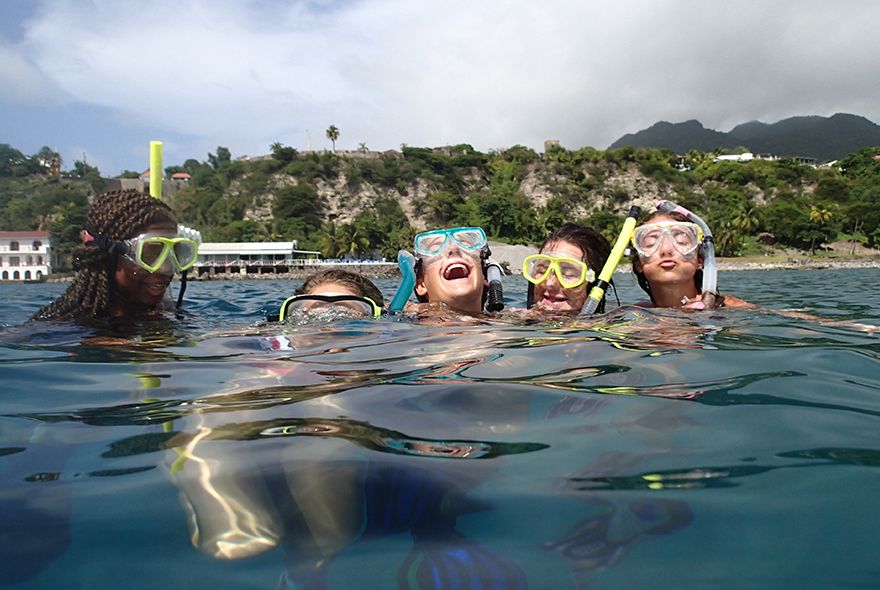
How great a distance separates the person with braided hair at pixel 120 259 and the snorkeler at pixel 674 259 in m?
3.68

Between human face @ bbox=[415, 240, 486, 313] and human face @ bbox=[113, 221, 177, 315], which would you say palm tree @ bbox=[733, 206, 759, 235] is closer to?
human face @ bbox=[415, 240, 486, 313]

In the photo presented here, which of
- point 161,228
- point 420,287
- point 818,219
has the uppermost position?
point 818,219

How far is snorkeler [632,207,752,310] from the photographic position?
15.2 ft

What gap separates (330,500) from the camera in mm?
1314

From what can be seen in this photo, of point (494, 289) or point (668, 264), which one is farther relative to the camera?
point (494, 289)

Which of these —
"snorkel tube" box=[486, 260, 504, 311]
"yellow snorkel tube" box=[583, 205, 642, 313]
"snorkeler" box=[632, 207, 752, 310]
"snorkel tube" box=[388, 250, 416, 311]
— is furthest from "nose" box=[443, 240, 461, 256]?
"snorkeler" box=[632, 207, 752, 310]

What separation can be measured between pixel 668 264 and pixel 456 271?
171cm

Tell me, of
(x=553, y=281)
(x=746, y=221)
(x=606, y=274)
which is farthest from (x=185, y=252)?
(x=746, y=221)

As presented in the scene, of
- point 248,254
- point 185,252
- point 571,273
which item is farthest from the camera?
point 248,254

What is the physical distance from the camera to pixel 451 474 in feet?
4.67

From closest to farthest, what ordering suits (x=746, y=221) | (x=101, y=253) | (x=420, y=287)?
(x=101, y=253) → (x=420, y=287) → (x=746, y=221)

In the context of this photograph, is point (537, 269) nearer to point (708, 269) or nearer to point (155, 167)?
point (708, 269)

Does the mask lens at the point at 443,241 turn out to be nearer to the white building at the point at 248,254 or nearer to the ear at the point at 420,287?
the ear at the point at 420,287

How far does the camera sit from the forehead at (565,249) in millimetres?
4906
